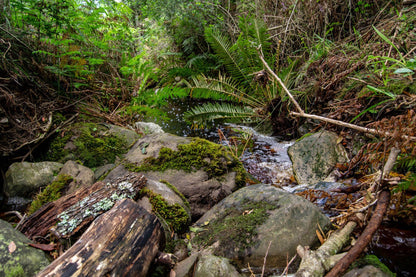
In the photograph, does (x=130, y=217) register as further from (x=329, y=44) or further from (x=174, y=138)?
(x=329, y=44)

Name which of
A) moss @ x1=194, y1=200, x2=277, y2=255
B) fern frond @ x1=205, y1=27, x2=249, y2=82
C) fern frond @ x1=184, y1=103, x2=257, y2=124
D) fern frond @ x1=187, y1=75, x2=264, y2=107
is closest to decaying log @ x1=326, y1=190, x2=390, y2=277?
moss @ x1=194, y1=200, x2=277, y2=255

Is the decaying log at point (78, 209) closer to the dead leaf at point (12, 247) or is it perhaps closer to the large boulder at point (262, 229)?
the dead leaf at point (12, 247)

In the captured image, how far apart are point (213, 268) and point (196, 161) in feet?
3.76

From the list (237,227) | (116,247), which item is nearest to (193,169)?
(237,227)

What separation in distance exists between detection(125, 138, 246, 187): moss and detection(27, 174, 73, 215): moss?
573mm

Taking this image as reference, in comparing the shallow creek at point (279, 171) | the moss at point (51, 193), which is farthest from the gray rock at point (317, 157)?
the moss at point (51, 193)

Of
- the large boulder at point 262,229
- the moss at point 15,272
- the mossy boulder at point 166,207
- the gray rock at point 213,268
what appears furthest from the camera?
the mossy boulder at point 166,207

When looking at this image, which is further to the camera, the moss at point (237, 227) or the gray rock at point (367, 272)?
the moss at point (237, 227)

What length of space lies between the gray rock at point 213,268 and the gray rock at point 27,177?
6.36 feet

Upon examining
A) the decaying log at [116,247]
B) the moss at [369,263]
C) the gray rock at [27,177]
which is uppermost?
the gray rock at [27,177]

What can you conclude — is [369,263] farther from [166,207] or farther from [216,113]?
[216,113]

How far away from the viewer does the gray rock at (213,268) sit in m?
1.35

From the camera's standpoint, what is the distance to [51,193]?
2.09 m

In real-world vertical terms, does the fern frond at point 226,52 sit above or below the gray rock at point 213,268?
above
